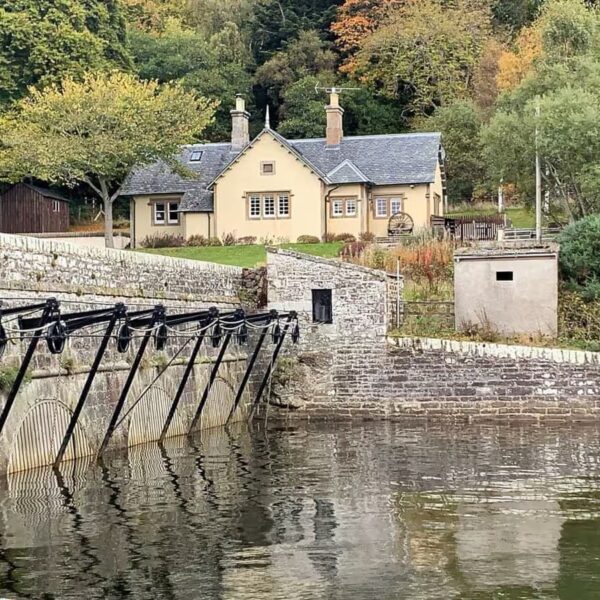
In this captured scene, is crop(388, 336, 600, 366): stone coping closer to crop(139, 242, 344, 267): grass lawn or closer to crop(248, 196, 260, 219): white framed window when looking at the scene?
crop(139, 242, 344, 267): grass lawn

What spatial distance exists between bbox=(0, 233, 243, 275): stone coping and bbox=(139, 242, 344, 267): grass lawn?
14.3 meters

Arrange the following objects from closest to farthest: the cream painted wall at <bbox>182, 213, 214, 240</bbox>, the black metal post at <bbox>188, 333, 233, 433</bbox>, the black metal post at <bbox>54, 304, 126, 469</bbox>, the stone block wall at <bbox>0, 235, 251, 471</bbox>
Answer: the stone block wall at <bbox>0, 235, 251, 471</bbox>
the black metal post at <bbox>54, 304, 126, 469</bbox>
the black metal post at <bbox>188, 333, 233, 433</bbox>
the cream painted wall at <bbox>182, 213, 214, 240</bbox>

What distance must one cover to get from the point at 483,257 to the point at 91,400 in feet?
41.2

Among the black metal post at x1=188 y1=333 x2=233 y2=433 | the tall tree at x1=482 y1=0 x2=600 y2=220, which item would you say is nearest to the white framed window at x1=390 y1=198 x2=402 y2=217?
the tall tree at x1=482 y1=0 x2=600 y2=220

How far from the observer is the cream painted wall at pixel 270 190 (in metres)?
45.1

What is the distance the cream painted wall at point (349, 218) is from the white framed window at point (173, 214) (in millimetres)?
7304

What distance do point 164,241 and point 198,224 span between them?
6.63 feet

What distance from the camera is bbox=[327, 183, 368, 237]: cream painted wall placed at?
4525 centimetres

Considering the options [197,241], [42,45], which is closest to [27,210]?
[42,45]

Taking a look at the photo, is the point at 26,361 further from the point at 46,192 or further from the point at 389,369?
the point at 46,192

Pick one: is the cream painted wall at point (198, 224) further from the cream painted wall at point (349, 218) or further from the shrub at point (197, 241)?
the cream painted wall at point (349, 218)

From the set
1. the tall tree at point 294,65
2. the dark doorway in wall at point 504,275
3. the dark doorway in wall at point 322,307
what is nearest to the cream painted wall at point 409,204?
the dark doorway in wall at point 504,275

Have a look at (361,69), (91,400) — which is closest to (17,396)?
(91,400)

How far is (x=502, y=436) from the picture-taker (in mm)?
21797
